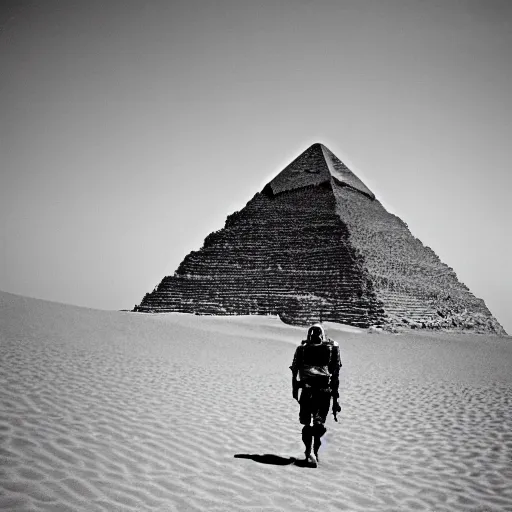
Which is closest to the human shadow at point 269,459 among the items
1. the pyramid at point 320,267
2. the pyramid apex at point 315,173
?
the pyramid at point 320,267

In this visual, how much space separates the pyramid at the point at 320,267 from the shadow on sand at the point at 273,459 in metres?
25.9

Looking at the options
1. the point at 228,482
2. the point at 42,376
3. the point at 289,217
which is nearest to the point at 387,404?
→ the point at 228,482

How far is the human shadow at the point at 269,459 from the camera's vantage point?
359cm

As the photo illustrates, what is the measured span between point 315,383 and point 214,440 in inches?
40.8

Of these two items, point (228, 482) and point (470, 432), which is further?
point (470, 432)

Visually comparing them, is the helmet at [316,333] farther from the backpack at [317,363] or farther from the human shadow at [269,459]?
the human shadow at [269,459]

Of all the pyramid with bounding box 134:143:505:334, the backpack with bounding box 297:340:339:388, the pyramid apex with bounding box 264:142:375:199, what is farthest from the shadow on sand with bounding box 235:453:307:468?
the pyramid apex with bounding box 264:142:375:199

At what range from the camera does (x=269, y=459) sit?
3670 millimetres

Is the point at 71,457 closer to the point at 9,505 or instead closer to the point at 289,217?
the point at 9,505

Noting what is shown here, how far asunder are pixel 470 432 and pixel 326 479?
2212mm

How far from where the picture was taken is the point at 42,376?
501 centimetres

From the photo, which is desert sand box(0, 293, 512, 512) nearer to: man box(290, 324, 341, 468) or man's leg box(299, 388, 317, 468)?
man's leg box(299, 388, 317, 468)

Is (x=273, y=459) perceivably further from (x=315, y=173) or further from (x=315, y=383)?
(x=315, y=173)

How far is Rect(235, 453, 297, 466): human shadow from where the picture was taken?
141 inches
